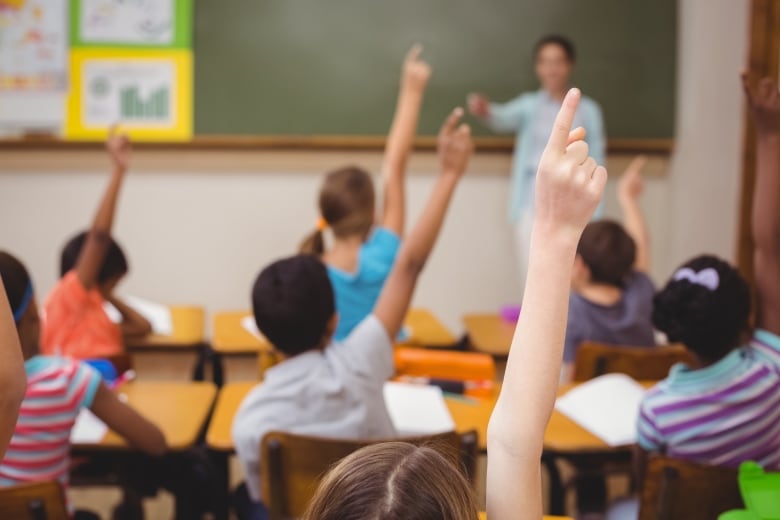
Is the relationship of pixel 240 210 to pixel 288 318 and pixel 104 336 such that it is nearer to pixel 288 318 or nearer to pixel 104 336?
pixel 104 336

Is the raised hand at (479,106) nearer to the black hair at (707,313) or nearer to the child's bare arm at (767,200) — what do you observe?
the child's bare arm at (767,200)

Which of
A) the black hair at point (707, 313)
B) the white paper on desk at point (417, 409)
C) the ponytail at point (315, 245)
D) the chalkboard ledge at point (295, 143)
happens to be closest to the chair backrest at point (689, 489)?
the black hair at point (707, 313)

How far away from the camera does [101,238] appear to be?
2.99 m

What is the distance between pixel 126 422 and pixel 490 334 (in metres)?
1.58

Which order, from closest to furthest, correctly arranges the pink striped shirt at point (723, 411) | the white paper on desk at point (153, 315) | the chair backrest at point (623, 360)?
the pink striped shirt at point (723, 411)
the chair backrest at point (623, 360)
the white paper on desk at point (153, 315)

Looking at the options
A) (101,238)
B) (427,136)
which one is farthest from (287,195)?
(101,238)

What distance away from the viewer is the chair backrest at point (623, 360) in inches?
102

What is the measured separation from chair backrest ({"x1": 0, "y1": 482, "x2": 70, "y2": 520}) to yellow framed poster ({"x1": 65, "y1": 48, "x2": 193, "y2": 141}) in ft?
11.7

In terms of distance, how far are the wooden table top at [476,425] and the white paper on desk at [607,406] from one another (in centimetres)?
3

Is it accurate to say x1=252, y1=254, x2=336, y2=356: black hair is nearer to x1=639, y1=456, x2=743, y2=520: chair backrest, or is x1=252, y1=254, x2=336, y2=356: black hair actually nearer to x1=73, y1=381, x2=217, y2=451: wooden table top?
x1=73, y1=381, x2=217, y2=451: wooden table top

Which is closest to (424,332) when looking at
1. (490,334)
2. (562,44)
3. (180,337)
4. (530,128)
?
(490,334)

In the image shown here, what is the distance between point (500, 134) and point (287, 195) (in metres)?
1.22

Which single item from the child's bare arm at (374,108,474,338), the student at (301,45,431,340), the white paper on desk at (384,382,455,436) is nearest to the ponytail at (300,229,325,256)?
the student at (301,45,431,340)

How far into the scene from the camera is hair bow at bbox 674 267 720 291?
1.92 m
